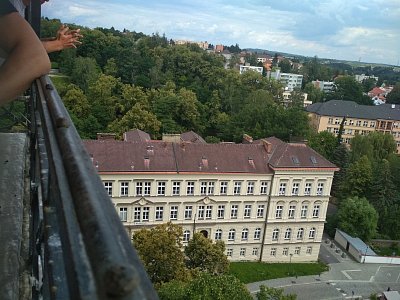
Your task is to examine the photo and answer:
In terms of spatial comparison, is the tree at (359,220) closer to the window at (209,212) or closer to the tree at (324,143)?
the window at (209,212)

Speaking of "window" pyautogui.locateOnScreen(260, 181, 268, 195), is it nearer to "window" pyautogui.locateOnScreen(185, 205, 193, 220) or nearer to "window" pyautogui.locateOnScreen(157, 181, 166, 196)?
"window" pyautogui.locateOnScreen(185, 205, 193, 220)

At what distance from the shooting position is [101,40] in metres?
56.1

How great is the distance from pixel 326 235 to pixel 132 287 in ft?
97.6

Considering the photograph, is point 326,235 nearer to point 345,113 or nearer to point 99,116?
point 99,116

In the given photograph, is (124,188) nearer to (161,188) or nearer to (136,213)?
(136,213)

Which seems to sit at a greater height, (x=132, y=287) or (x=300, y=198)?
(x=132, y=287)

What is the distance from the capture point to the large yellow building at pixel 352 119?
1965 inches

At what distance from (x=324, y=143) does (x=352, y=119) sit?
1235 centimetres

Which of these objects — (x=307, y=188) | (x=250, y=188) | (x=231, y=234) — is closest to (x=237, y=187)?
(x=250, y=188)

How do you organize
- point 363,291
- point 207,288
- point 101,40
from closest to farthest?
point 207,288, point 363,291, point 101,40

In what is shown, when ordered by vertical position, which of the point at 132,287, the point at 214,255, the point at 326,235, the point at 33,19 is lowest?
the point at 326,235

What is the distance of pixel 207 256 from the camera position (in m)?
16.4

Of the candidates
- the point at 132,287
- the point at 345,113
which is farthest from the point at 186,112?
the point at 132,287

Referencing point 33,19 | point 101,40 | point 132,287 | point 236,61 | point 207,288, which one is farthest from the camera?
point 236,61
